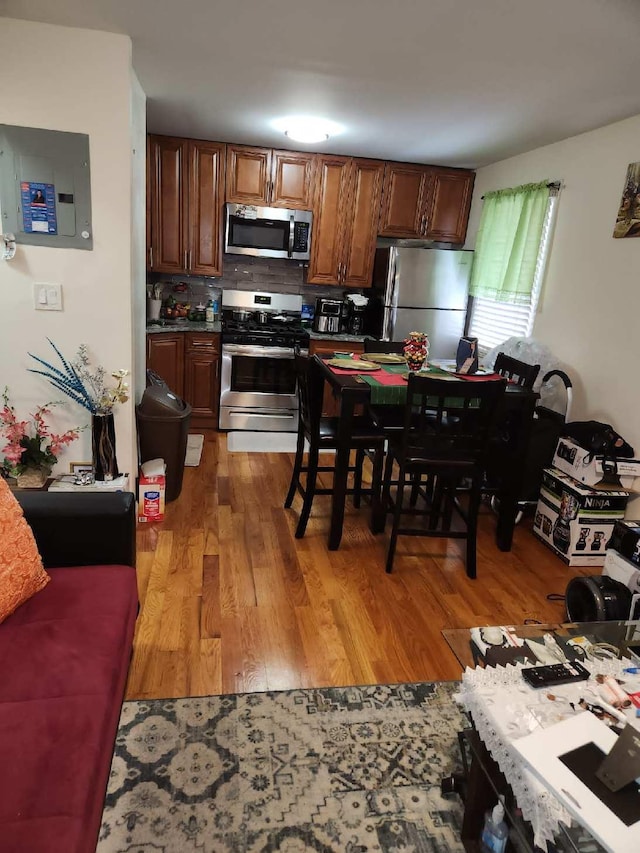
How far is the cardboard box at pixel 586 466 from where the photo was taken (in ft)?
9.36

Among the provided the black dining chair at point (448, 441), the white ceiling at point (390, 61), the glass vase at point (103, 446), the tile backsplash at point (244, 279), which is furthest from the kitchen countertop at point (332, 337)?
the glass vase at point (103, 446)

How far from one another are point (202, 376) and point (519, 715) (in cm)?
384

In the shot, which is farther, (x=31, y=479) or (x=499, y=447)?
(x=499, y=447)

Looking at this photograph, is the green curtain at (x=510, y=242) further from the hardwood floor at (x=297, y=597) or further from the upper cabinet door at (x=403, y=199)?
the hardwood floor at (x=297, y=597)

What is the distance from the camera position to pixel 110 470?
8.99 feet

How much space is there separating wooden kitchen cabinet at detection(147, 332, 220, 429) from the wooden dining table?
65.4 inches

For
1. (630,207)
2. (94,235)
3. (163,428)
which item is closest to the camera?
(94,235)

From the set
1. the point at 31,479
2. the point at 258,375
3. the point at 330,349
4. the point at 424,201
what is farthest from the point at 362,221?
the point at 31,479

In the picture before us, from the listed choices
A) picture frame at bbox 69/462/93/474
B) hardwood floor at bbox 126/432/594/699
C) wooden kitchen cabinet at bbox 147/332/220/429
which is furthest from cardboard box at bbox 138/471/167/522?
wooden kitchen cabinet at bbox 147/332/220/429

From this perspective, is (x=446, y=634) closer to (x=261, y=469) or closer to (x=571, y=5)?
(x=571, y=5)

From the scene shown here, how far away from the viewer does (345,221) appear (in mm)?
4688

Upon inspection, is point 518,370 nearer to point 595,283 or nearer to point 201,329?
point 595,283

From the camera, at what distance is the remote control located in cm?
134

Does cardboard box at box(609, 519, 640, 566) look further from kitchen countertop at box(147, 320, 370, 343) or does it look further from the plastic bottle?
kitchen countertop at box(147, 320, 370, 343)
